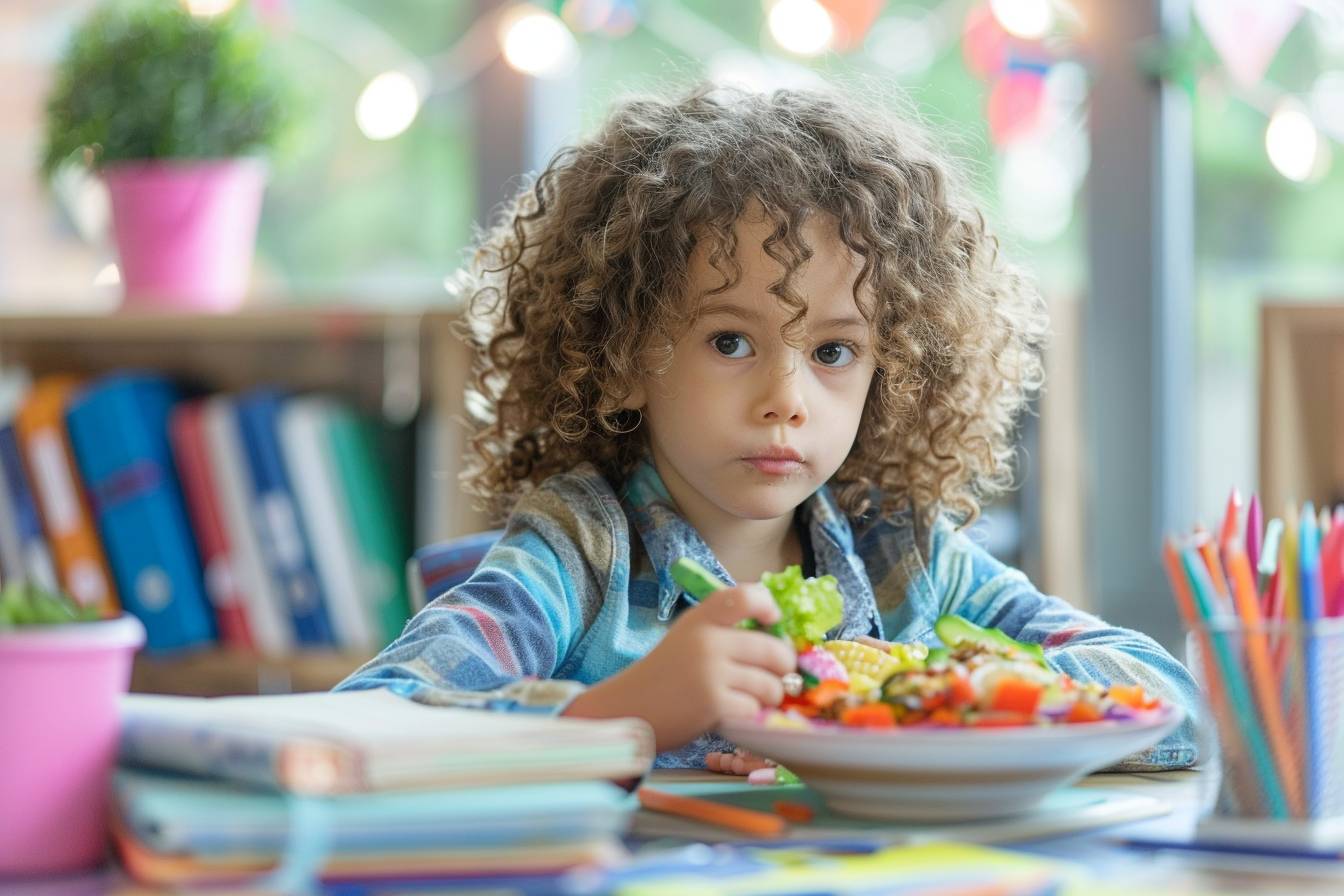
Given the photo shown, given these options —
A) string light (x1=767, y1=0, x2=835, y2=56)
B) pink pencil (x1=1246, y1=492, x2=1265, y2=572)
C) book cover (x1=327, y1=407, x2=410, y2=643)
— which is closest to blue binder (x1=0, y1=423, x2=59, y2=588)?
book cover (x1=327, y1=407, x2=410, y2=643)

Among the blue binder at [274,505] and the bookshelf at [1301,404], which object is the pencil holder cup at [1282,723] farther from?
the blue binder at [274,505]

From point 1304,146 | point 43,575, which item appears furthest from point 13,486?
point 1304,146

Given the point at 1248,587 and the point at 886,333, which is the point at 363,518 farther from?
the point at 1248,587

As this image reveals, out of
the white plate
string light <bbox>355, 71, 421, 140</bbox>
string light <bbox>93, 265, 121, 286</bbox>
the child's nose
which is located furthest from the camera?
string light <bbox>93, 265, 121, 286</bbox>

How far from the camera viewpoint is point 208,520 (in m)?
2.24

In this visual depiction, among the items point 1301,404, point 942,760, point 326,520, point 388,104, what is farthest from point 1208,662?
point 388,104

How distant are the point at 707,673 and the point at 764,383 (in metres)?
0.33

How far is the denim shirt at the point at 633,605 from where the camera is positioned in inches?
38.2

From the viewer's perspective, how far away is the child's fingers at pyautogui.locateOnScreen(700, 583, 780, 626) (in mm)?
856

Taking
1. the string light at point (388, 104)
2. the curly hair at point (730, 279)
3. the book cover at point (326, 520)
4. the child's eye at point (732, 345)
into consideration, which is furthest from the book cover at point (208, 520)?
the child's eye at point (732, 345)

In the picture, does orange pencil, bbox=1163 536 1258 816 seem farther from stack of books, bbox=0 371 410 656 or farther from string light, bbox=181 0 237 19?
string light, bbox=181 0 237 19

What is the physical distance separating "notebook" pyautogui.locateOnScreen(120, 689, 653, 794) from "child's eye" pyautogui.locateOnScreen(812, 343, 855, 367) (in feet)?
1.55

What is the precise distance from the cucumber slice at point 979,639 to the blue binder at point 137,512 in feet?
4.76

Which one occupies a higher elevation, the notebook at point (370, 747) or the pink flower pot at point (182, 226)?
the pink flower pot at point (182, 226)
